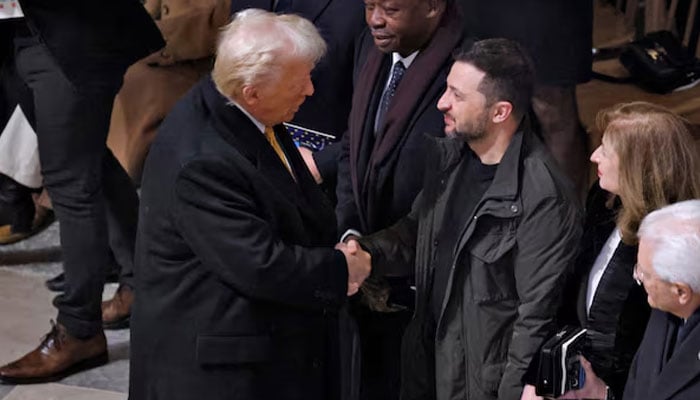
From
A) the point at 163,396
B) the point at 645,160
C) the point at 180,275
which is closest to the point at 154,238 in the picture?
the point at 180,275

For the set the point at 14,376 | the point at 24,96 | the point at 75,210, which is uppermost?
the point at 24,96

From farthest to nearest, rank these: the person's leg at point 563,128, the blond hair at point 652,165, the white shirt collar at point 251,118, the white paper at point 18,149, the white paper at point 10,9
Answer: the white paper at point 18,149 < the white paper at point 10,9 < the person's leg at point 563,128 < the white shirt collar at point 251,118 < the blond hair at point 652,165

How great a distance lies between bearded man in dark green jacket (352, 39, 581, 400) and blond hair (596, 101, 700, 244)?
9.6 inches

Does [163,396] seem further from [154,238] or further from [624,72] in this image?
[624,72]

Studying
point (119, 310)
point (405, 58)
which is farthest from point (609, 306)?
point (119, 310)

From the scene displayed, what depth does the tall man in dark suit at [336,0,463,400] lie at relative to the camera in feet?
12.0

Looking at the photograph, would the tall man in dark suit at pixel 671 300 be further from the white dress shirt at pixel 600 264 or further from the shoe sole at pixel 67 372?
the shoe sole at pixel 67 372

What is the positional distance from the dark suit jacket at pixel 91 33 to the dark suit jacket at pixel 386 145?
3.00ft

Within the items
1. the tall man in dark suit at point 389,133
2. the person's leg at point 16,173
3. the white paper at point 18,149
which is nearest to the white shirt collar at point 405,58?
the tall man in dark suit at point 389,133

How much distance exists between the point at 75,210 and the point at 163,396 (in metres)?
1.44

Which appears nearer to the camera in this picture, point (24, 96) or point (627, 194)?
point (627, 194)

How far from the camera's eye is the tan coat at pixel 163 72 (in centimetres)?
500

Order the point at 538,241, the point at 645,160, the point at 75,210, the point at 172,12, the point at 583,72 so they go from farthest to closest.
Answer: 1. the point at 172,12
2. the point at 75,210
3. the point at 583,72
4. the point at 538,241
5. the point at 645,160

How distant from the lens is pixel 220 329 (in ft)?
10.2
